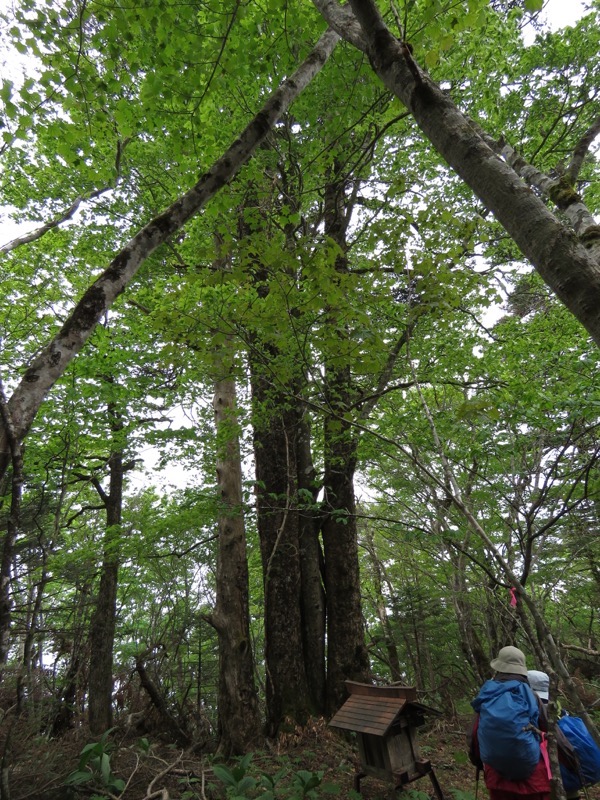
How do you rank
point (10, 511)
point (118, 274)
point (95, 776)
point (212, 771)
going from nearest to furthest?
point (10, 511) < point (118, 274) < point (95, 776) < point (212, 771)

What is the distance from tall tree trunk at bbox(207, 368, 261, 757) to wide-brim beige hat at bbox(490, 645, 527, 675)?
360cm

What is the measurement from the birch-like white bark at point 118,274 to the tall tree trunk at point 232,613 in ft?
11.6

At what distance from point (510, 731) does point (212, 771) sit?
3252 mm

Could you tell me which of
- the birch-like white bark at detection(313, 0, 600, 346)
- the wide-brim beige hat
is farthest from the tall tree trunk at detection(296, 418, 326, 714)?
the birch-like white bark at detection(313, 0, 600, 346)

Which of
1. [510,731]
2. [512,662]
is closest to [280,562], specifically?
[512,662]

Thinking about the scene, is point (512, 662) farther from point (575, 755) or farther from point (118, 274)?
point (118, 274)

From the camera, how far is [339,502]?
6.89 metres

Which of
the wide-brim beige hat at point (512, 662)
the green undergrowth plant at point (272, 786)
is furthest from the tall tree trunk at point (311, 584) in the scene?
the wide-brim beige hat at point (512, 662)

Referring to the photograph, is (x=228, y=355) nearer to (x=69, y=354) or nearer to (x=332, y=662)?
(x=69, y=354)

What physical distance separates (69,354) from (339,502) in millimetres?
5280

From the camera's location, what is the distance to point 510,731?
10.00 feet

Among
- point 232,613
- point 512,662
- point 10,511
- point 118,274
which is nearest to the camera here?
point 10,511

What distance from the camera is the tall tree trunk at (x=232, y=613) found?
5.62 m

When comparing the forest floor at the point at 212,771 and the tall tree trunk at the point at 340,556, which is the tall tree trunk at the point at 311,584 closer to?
the tall tree trunk at the point at 340,556
